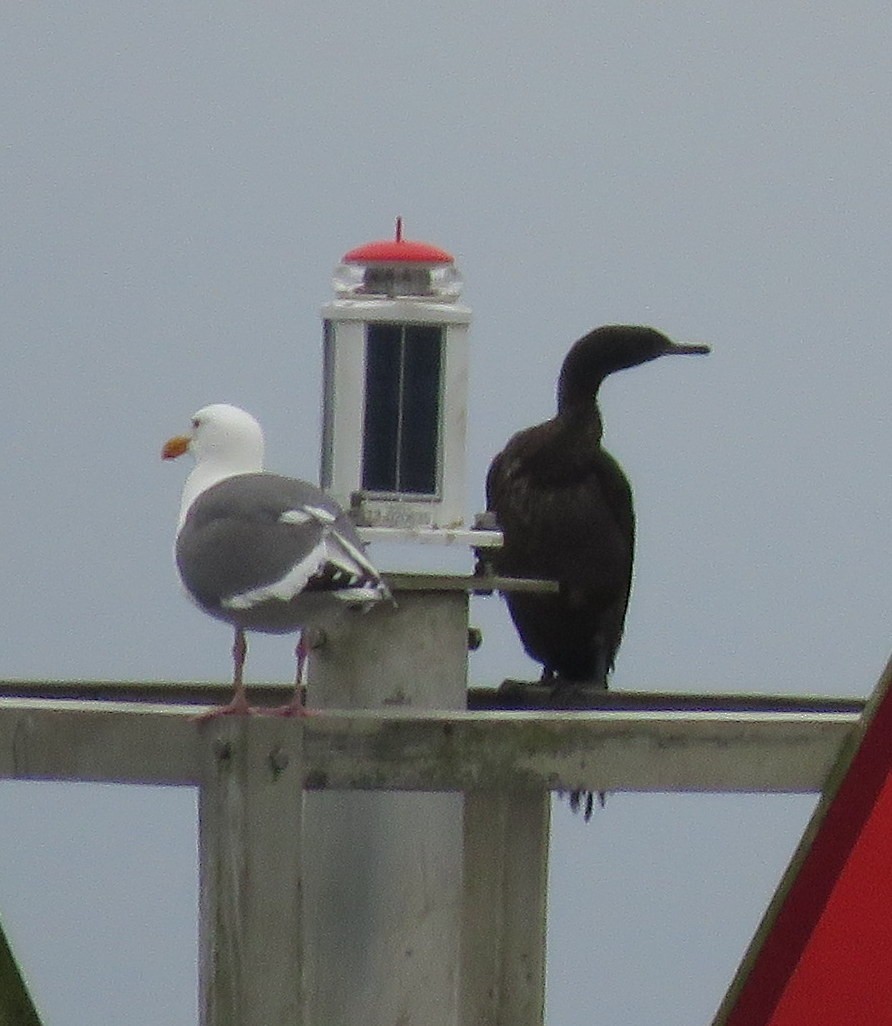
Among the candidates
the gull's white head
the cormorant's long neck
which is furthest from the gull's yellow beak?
the cormorant's long neck

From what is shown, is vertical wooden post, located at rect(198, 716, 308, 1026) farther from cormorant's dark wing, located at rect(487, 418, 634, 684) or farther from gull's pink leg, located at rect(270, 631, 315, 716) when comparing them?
cormorant's dark wing, located at rect(487, 418, 634, 684)

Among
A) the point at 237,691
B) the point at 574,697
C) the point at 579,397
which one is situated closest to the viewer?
the point at 237,691

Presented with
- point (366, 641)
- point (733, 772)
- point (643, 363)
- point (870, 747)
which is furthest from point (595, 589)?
point (870, 747)

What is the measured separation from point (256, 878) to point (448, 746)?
0.76ft

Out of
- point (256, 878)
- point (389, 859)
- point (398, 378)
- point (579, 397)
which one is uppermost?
point (398, 378)

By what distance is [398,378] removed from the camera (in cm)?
309

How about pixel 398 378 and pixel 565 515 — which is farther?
pixel 565 515

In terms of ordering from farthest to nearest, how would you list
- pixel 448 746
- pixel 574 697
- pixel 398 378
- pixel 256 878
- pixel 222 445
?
pixel 574 697 < pixel 398 378 < pixel 222 445 < pixel 448 746 < pixel 256 878

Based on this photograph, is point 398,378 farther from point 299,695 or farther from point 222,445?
point 299,695

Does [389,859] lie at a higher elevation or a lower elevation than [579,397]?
lower

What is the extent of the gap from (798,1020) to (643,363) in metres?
2.54

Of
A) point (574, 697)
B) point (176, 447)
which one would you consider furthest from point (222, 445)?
point (574, 697)

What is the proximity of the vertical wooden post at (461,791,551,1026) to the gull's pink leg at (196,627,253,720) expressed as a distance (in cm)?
28

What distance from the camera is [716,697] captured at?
3258 millimetres
